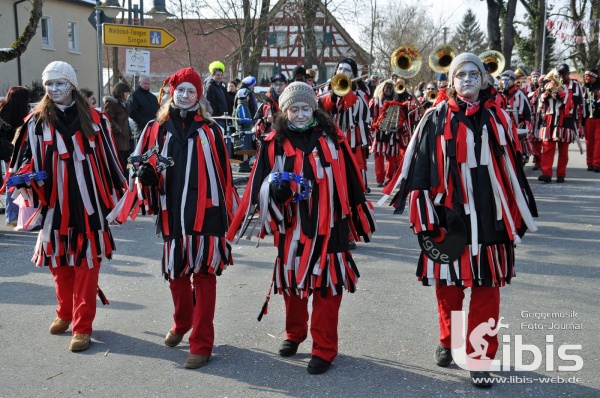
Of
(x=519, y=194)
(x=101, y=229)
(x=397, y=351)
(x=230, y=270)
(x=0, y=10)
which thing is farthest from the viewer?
(x=0, y=10)

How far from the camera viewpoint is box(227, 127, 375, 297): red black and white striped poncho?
14.7 feet

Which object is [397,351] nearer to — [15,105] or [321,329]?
[321,329]

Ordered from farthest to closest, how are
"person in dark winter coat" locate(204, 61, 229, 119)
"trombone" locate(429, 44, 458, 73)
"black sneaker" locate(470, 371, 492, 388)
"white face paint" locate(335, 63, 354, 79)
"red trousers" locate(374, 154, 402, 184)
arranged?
"person in dark winter coat" locate(204, 61, 229, 119) < "red trousers" locate(374, 154, 402, 184) < "white face paint" locate(335, 63, 354, 79) < "trombone" locate(429, 44, 458, 73) < "black sneaker" locate(470, 371, 492, 388)

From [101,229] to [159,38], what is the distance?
8915mm

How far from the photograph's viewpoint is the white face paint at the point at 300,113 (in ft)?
14.8

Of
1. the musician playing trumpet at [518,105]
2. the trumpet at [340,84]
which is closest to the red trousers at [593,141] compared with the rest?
the musician playing trumpet at [518,105]

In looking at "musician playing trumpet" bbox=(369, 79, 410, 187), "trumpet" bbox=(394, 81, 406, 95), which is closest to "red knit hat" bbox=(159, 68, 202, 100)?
"musician playing trumpet" bbox=(369, 79, 410, 187)

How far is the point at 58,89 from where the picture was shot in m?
5.04

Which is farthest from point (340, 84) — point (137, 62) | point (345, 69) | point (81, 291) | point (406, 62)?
point (137, 62)

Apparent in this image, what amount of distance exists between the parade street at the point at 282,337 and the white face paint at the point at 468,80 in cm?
172

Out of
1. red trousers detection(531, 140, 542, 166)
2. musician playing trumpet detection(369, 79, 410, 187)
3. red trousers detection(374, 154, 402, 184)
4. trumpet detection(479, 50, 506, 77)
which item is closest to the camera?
trumpet detection(479, 50, 506, 77)

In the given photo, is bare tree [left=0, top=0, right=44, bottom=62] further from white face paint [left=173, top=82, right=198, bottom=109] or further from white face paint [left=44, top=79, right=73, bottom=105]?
white face paint [left=173, top=82, right=198, bottom=109]

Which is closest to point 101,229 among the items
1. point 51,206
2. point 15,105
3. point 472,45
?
point 51,206

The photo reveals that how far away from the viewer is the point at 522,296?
611 cm
